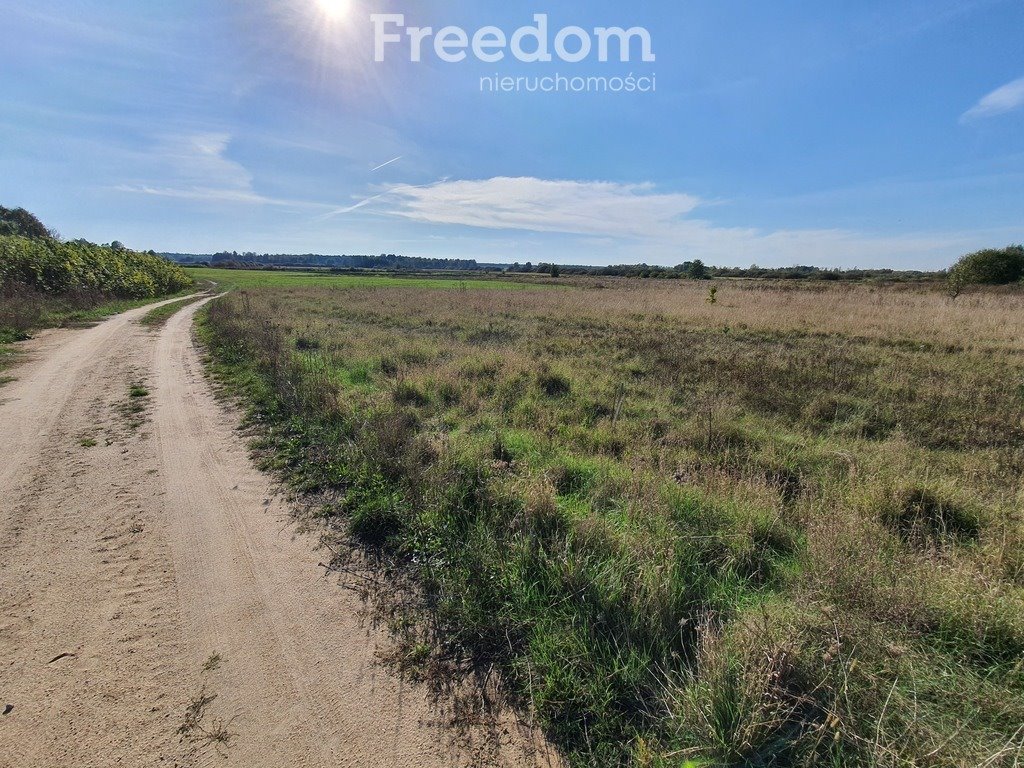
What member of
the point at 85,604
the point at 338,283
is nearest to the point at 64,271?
the point at 85,604

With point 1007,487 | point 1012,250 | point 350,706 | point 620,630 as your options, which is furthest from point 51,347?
point 1012,250

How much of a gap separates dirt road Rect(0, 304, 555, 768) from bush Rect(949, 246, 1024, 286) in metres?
52.7

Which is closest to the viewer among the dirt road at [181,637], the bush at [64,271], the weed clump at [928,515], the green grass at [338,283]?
the dirt road at [181,637]

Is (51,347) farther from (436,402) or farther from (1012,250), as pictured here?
(1012,250)

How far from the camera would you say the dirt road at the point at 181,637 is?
97.1 inches

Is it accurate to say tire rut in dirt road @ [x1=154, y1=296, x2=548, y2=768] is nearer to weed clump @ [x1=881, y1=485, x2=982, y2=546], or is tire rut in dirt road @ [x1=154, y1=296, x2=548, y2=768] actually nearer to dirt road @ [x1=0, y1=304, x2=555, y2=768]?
dirt road @ [x1=0, y1=304, x2=555, y2=768]

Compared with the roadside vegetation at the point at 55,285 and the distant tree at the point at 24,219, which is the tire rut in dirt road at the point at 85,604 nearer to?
the roadside vegetation at the point at 55,285

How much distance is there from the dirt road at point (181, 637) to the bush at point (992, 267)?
52.7 meters

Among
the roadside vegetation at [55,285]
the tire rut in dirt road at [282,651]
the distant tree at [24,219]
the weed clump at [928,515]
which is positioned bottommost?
the tire rut in dirt road at [282,651]

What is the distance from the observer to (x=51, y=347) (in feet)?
45.0

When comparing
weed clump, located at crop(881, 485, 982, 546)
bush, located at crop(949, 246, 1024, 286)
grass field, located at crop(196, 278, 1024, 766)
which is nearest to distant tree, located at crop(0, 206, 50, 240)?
grass field, located at crop(196, 278, 1024, 766)

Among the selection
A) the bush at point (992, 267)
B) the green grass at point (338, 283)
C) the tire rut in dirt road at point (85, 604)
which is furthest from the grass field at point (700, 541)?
the green grass at point (338, 283)

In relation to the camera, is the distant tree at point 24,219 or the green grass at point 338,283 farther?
the distant tree at point 24,219

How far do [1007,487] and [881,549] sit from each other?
316 cm
